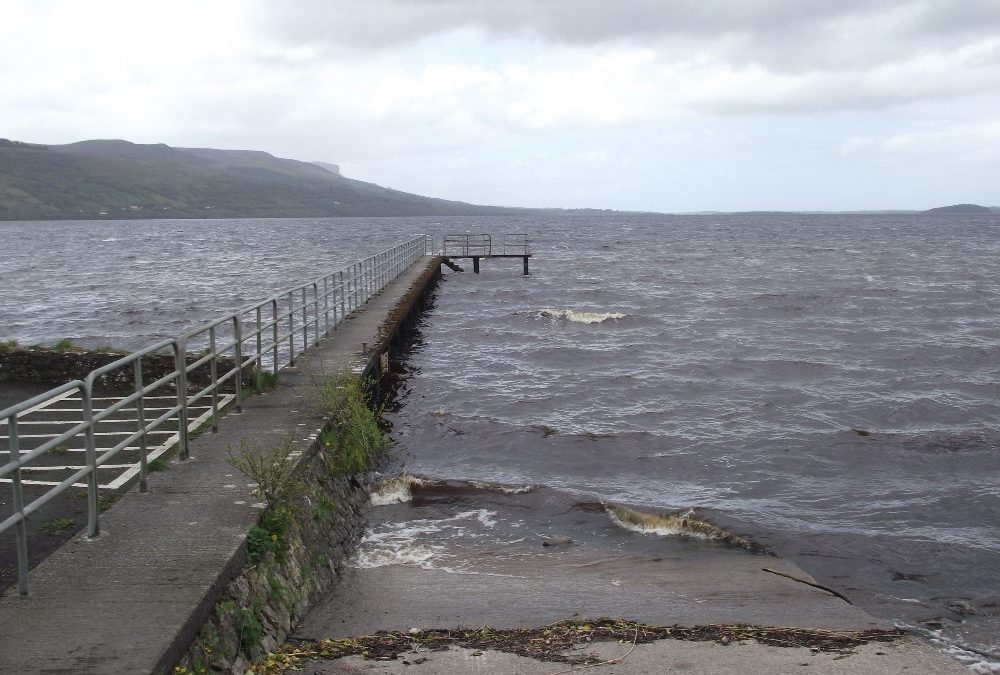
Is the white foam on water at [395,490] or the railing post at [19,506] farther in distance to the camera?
the white foam on water at [395,490]

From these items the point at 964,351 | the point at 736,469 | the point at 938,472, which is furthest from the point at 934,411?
the point at 964,351

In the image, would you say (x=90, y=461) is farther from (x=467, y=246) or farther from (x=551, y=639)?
(x=467, y=246)

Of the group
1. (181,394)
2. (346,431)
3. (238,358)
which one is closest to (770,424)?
(346,431)

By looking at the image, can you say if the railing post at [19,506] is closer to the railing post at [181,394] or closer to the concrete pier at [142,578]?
the concrete pier at [142,578]

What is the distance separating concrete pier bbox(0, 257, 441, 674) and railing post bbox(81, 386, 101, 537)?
0.35 ft

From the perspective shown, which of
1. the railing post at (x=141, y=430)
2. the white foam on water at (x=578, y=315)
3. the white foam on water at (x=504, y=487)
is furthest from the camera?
the white foam on water at (x=578, y=315)

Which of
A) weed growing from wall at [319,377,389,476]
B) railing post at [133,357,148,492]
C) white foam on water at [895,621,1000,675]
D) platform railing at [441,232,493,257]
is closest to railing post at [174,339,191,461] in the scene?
railing post at [133,357,148,492]

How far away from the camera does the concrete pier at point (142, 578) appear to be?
441 cm

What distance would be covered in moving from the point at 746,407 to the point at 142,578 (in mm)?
12637

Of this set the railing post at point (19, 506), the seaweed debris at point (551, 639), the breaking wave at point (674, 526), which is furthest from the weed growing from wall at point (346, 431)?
the railing post at point (19, 506)

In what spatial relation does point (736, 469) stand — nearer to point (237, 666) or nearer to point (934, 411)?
point (934, 411)

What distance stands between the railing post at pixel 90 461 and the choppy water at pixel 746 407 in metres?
6.08

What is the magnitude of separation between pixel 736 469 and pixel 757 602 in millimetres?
4885

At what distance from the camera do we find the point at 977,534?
9.62 m
